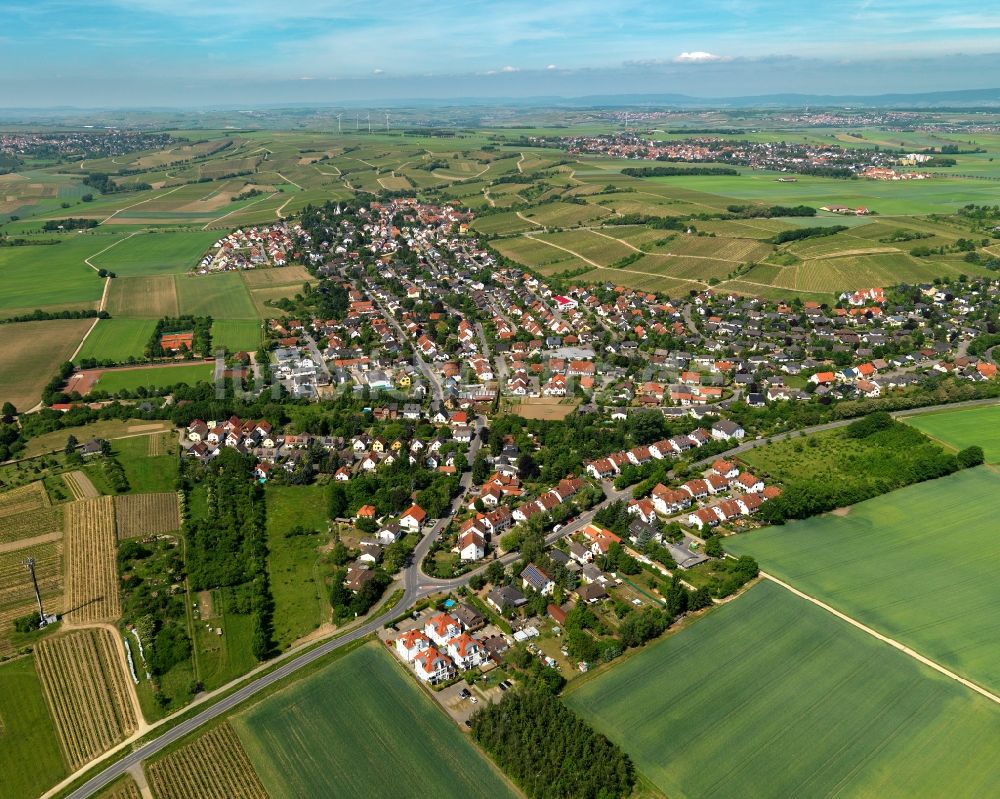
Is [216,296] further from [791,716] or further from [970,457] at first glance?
[970,457]

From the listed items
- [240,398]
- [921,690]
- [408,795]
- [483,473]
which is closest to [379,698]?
[408,795]

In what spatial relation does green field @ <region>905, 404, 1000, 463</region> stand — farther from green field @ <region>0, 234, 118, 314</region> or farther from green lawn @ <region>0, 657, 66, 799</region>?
green field @ <region>0, 234, 118, 314</region>

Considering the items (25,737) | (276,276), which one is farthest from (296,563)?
(276,276)

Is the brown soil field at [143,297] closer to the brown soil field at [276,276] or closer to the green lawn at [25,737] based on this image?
the brown soil field at [276,276]

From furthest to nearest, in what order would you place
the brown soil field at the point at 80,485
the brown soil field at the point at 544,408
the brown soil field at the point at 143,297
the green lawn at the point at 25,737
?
the brown soil field at the point at 143,297 < the brown soil field at the point at 544,408 < the brown soil field at the point at 80,485 < the green lawn at the point at 25,737

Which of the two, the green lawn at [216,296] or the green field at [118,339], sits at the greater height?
the green lawn at [216,296]

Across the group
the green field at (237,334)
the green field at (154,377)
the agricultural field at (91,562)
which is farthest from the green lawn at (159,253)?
the agricultural field at (91,562)

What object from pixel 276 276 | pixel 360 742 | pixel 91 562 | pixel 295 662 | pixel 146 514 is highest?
pixel 276 276
